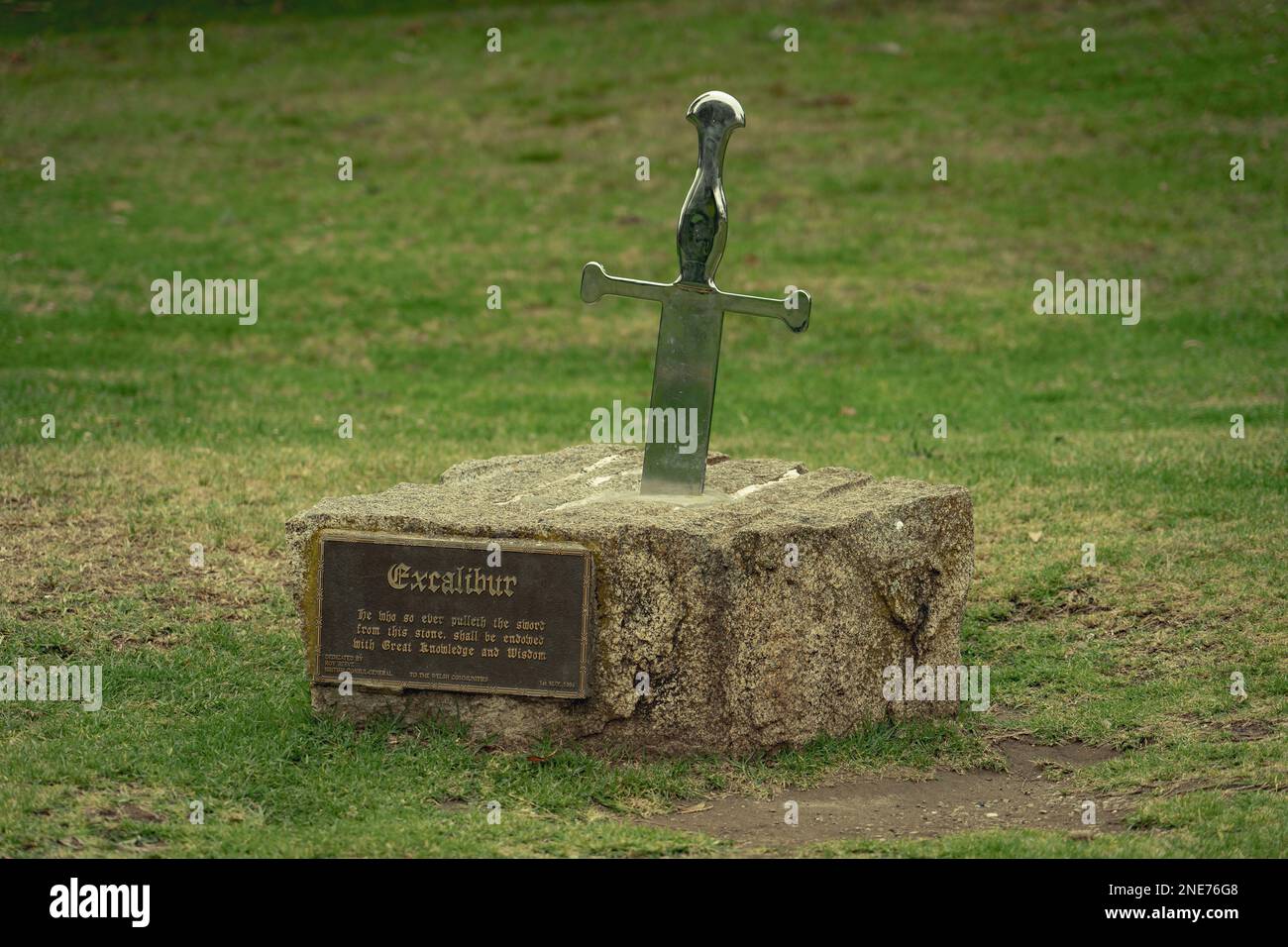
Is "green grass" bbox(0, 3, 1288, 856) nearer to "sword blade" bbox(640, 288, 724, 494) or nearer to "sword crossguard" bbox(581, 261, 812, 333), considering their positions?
"sword blade" bbox(640, 288, 724, 494)

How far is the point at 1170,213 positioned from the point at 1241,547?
9.48 m

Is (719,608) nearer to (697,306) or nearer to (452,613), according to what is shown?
(452,613)

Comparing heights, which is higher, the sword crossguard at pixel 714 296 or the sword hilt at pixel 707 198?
the sword hilt at pixel 707 198

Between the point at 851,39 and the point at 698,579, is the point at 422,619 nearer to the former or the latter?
the point at 698,579

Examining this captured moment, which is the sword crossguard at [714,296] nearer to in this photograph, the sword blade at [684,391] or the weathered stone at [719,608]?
the sword blade at [684,391]

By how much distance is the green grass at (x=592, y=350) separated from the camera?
6090 mm

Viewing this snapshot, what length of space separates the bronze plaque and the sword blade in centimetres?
99

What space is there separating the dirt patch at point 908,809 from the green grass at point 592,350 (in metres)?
0.13

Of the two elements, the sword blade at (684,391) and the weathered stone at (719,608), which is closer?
the weathered stone at (719,608)

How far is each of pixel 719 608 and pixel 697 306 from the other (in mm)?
1491

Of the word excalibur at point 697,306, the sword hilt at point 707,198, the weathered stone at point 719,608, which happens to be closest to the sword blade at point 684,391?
the word excalibur at point 697,306

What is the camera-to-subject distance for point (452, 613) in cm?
612

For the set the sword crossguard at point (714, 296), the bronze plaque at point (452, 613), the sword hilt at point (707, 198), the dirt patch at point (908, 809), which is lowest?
the dirt patch at point (908, 809)

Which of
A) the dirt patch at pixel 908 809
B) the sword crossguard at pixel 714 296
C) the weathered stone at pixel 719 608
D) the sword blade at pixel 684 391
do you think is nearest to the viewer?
the dirt patch at pixel 908 809
